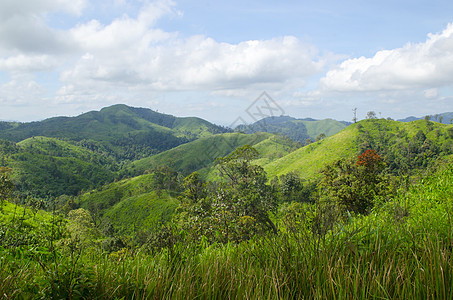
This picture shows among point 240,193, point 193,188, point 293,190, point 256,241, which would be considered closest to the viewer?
point 256,241

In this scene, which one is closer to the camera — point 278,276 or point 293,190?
point 278,276

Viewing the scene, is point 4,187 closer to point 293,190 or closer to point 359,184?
point 359,184

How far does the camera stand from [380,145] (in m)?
104

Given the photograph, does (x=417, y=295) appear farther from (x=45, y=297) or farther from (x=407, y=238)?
(x=45, y=297)

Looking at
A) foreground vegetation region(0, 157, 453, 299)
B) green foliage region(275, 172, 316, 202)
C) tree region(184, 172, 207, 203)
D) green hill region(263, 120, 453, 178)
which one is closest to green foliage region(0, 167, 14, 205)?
tree region(184, 172, 207, 203)

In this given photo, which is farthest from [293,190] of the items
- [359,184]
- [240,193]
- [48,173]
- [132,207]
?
[48,173]

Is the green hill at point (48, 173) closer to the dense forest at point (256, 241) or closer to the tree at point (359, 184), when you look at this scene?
the dense forest at point (256, 241)

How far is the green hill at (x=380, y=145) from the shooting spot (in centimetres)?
8931

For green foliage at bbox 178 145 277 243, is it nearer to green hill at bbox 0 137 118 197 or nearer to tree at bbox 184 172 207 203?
tree at bbox 184 172 207 203

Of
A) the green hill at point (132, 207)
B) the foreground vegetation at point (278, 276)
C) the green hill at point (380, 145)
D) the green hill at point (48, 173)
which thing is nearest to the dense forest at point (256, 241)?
the foreground vegetation at point (278, 276)

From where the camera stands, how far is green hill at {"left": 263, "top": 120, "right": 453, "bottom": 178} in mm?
89312

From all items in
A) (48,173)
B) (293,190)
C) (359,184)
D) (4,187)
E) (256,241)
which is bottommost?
(48,173)

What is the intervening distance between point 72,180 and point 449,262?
562 ft

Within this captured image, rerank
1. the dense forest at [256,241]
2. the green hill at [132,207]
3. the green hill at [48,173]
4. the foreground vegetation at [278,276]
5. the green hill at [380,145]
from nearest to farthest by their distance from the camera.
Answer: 1. the foreground vegetation at [278,276]
2. the dense forest at [256,241]
3. the green hill at [132,207]
4. the green hill at [380,145]
5. the green hill at [48,173]
